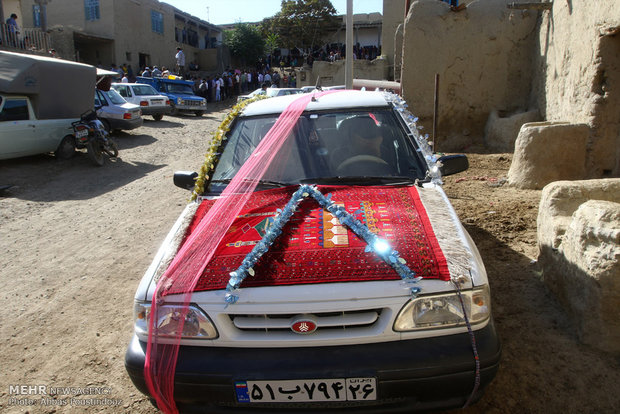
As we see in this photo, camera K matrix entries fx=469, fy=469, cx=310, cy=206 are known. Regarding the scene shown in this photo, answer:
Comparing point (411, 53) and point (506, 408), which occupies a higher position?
point (411, 53)

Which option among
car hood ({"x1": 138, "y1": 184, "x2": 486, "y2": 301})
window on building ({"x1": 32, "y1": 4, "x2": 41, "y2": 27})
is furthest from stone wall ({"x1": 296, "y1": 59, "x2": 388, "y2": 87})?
car hood ({"x1": 138, "y1": 184, "x2": 486, "y2": 301})

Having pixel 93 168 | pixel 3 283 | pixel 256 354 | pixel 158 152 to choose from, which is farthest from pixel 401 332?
pixel 158 152

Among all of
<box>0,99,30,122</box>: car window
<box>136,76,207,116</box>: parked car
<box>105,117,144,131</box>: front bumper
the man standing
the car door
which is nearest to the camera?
the car door

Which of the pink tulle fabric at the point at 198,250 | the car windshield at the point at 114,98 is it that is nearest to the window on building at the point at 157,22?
the car windshield at the point at 114,98

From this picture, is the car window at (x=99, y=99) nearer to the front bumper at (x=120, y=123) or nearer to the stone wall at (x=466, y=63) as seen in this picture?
the front bumper at (x=120, y=123)

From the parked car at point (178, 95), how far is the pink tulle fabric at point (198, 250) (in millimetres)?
18576

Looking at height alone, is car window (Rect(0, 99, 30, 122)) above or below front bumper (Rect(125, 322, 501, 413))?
above

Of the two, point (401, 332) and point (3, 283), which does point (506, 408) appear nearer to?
point (401, 332)

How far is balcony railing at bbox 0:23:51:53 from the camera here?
18875mm

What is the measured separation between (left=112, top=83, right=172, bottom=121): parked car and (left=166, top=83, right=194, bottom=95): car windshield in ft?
7.51

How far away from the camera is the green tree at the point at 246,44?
38.5 metres

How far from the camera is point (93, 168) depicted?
1084cm

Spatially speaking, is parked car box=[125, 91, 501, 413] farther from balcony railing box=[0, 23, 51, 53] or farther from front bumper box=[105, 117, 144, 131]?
balcony railing box=[0, 23, 51, 53]

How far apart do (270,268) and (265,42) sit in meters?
40.6
